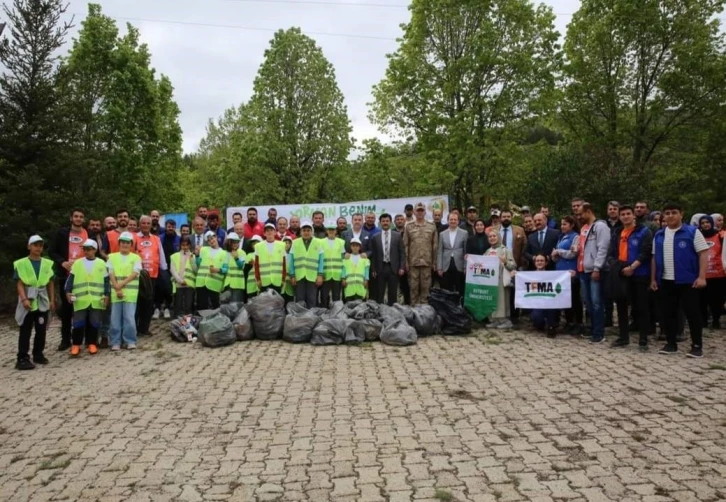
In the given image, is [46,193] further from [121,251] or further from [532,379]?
[532,379]

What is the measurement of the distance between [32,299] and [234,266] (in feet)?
10.3

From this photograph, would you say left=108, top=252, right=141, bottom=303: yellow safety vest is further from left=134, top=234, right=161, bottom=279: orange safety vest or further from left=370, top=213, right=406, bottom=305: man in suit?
left=370, top=213, right=406, bottom=305: man in suit

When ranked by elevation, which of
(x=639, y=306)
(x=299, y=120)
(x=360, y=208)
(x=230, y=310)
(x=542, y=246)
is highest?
(x=299, y=120)

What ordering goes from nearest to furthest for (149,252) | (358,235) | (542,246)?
(542,246)
(149,252)
(358,235)

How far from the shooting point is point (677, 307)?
7.42m

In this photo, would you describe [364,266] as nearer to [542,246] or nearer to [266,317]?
[266,317]

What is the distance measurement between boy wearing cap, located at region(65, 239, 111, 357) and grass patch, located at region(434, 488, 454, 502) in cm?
Result: 630

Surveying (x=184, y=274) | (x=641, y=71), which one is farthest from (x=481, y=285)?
(x=641, y=71)

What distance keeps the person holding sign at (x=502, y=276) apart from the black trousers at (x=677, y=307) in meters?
2.51

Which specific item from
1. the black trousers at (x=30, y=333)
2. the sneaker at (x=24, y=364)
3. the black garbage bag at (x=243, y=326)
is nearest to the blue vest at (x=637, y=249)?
the black garbage bag at (x=243, y=326)

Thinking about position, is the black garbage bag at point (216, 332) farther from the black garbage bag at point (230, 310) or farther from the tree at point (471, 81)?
the tree at point (471, 81)

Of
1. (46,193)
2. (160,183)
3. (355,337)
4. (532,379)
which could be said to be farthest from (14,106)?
(160,183)

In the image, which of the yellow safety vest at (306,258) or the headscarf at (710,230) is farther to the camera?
the yellow safety vest at (306,258)

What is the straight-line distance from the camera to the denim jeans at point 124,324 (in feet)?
27.2
